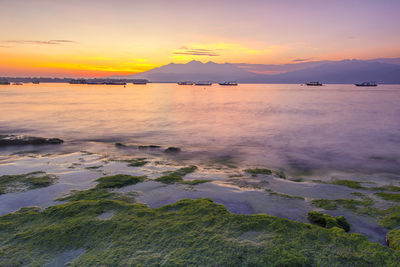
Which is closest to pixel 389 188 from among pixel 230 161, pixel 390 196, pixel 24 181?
pixel 390 196

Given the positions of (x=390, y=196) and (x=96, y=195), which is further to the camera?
(x=390, y=196)

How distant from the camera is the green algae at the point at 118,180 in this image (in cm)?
896

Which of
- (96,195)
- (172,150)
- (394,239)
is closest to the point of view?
(394,239)

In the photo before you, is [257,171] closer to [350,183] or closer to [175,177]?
[350,183]

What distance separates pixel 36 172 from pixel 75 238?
646 cm

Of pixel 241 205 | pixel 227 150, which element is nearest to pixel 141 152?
pixel 227 150

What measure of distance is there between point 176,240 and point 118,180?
490cm

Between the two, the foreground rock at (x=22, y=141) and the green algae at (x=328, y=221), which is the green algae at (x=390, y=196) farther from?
the foreground rock at (x=22, y=141)

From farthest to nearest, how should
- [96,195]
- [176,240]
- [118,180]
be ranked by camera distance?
1. [118,180]
2. [96,195]
3. [176,240]

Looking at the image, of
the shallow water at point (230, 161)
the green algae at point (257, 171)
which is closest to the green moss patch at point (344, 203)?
the shallow water at point (230, 161)

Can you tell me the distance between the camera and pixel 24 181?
918 cm

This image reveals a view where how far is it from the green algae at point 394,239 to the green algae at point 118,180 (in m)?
7.73

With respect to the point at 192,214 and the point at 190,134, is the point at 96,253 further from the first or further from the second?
the point at 190,134

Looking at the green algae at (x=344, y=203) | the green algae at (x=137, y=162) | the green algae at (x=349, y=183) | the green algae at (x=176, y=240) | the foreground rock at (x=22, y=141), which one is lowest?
the green algae at (x=349, y=183)
